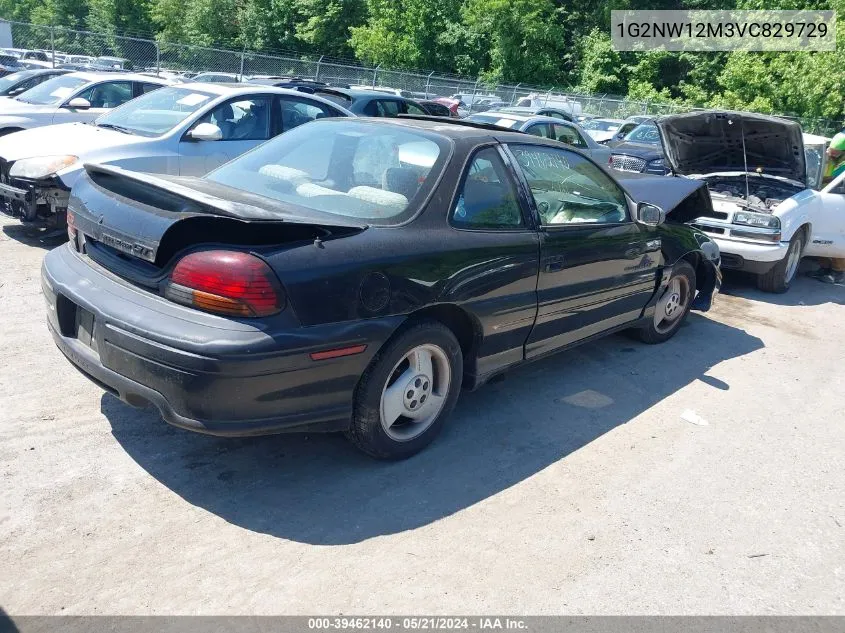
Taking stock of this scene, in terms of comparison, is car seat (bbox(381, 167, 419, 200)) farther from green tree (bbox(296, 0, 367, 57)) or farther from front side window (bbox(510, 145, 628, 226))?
green tree (bbox(296, 0, 367, 57))

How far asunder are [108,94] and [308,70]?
20.0 meters

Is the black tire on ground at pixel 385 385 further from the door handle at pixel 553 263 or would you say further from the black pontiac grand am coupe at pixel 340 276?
the door handle at pixel 553 263

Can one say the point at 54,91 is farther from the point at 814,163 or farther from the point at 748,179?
the point at 814,163

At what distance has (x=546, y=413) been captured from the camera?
4.74 metres

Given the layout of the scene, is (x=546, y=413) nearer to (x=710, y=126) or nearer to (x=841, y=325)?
(x=841, y=325)

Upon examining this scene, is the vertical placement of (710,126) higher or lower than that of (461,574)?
higher

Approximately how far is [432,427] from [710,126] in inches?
250

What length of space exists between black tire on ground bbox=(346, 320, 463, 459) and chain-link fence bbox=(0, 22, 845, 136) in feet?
81.7

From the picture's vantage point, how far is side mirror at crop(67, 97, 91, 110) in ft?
30.9

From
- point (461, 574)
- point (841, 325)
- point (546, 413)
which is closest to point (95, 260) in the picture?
point (461, 574)

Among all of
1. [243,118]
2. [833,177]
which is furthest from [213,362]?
[833,177]

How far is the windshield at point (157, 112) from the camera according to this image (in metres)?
7.77

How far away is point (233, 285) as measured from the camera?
10.1 ft

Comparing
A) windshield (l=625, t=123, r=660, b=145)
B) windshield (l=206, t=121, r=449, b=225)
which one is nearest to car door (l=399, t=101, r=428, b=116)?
windshield (l=625, t=123, r=660, b=145)
